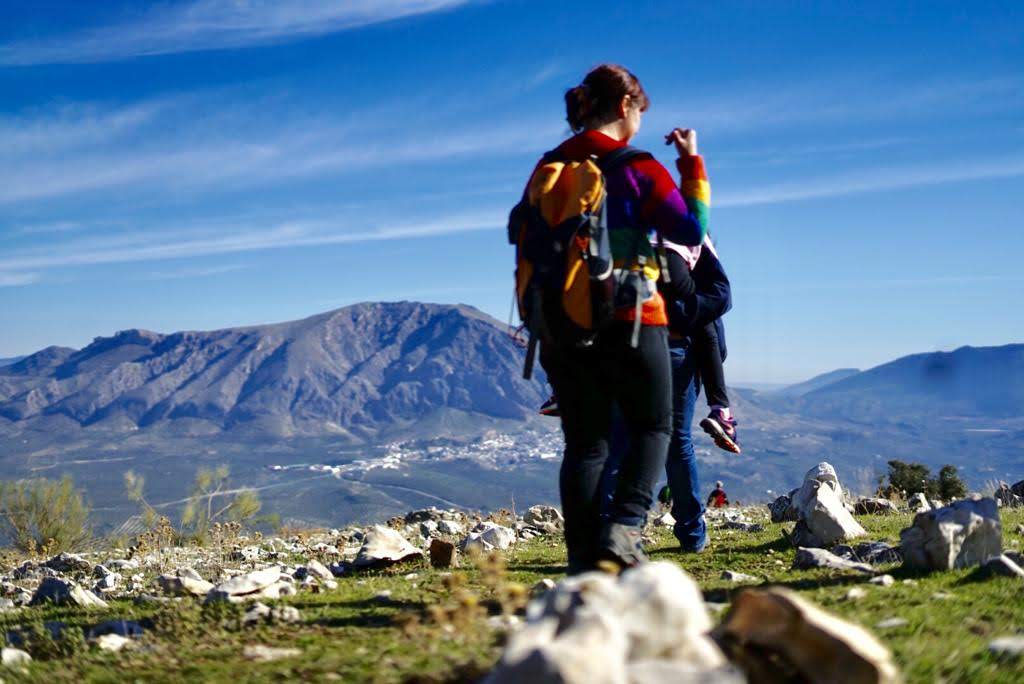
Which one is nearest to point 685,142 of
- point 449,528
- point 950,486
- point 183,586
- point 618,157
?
point 618,157

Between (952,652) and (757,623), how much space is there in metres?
1.24

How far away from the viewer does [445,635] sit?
3775 millimetres

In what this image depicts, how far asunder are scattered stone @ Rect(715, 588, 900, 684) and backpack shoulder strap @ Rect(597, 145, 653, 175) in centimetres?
255

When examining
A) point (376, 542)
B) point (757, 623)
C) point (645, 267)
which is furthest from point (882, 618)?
point (376, 542)

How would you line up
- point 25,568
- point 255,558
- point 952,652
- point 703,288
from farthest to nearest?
point 25,568 < point 255,558 < point 703,288 < point 952,652

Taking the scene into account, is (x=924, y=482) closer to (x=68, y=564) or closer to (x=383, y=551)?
(x=383, y=551)

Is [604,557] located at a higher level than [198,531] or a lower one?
higher

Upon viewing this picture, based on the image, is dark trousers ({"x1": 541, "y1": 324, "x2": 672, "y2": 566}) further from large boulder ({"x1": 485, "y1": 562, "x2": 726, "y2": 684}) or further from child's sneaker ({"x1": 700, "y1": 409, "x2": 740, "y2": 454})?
child's sneaker ({"x1": 700, "y1": 409, "x2": 740, "y2": 454})

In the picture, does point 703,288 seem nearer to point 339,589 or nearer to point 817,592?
point 817,592

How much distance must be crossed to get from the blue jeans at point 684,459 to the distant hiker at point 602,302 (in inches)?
85.9

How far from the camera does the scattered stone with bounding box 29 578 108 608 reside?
21.9 ft

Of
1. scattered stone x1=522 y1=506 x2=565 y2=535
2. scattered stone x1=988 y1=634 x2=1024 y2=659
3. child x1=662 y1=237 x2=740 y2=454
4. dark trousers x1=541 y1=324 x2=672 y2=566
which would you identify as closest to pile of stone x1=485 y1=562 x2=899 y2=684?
scattered stone x1=988 y1=634 x2=1024 y2=659

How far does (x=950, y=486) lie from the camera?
18641mm

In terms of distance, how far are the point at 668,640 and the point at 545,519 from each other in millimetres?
10192
